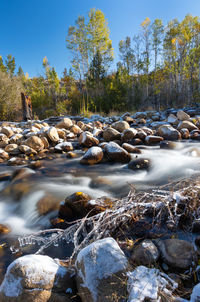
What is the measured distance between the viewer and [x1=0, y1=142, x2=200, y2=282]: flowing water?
1893mm

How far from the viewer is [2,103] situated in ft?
31.7

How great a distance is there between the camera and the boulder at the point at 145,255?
39.2 inches

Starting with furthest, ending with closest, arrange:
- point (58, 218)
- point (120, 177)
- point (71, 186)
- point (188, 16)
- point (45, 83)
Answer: point (45, 83) < point (188, 16) < point (120, 177) < point (71, 186) < point (58, 218)

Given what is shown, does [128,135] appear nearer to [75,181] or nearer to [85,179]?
[85,179]

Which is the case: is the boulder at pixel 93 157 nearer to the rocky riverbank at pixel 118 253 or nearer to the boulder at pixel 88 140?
the boulder at pixel 88 140

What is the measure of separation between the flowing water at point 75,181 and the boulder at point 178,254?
1.85ft

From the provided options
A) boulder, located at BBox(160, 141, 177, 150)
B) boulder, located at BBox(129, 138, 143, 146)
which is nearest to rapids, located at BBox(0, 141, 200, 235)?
boulder, located at BBox(160, 141, 177, 150)

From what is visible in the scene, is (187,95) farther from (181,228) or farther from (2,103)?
(181,228)

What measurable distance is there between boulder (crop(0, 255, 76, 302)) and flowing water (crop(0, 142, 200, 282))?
54 centimetres

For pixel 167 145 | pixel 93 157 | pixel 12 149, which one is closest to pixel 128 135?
pixel 167 145

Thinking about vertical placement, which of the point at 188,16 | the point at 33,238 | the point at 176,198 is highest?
the point at 188,16

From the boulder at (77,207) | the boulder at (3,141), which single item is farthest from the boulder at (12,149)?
the boulder at (77,207)

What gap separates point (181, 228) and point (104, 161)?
7.92 feet

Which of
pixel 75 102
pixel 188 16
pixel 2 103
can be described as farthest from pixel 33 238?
pixel 188 16
